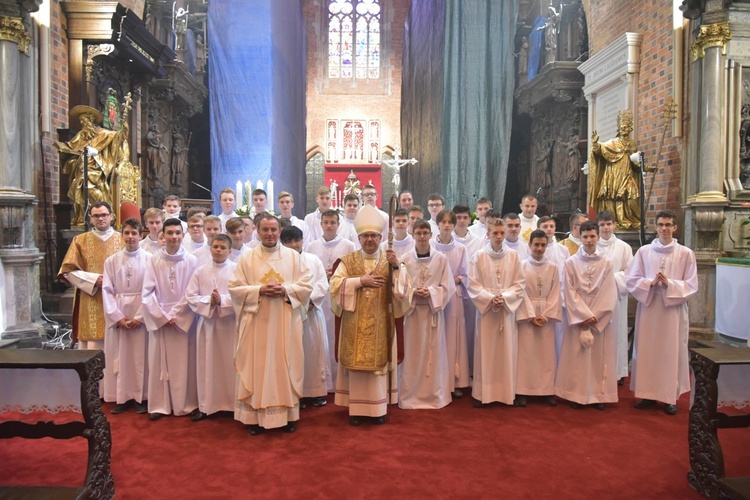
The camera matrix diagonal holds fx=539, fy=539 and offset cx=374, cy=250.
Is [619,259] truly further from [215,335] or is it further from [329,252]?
[215,335]

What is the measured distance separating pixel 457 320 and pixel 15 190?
4.98 meters

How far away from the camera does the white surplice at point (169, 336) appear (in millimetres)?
4387

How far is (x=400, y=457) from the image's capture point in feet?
11.6

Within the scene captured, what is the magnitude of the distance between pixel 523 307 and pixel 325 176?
15.1 meters

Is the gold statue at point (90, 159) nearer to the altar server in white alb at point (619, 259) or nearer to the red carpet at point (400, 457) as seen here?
the red carpet at point (400, 457)

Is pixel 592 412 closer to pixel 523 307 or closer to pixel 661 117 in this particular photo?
pixel 523 307

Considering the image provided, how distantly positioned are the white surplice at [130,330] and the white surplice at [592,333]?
363cm

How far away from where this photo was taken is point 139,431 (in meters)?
4.05

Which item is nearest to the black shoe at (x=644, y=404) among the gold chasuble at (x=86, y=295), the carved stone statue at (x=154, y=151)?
the gold chasuble at (x=86, y=295)

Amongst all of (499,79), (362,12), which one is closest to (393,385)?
(499,79)

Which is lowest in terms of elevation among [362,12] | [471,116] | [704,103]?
[704,103]

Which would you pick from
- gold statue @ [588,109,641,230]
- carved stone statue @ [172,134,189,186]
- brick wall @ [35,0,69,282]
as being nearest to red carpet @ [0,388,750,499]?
brick wall @ [35,0,69,282]

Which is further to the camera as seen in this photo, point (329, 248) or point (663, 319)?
point (329, 248)

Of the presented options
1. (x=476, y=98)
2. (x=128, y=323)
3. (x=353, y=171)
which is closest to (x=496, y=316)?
(x=128, y=323)
